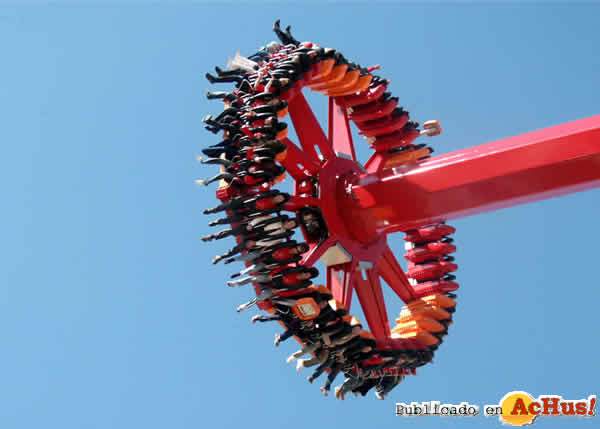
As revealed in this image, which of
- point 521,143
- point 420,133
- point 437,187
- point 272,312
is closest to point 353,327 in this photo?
point 272,312

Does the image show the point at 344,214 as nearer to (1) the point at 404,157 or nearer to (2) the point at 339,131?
(2) the point at 339,131

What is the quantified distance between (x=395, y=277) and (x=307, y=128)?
2.00 meters

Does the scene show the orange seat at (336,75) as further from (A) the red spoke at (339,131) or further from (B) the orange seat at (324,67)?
(A) the red spoke at (339,131)

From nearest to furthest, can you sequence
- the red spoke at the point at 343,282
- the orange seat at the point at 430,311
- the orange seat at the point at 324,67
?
1. the orange seat at the point at 324,67
2. the red spoke at the point at 343,282
3. the orange seat at the point at 430,311

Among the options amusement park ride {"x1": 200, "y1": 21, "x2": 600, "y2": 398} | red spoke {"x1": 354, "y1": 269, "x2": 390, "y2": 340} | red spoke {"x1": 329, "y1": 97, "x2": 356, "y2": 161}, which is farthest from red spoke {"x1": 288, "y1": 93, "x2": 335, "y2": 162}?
red spoke {"x1": 354, "y1": 269, "x2": 390, "y2": 340}

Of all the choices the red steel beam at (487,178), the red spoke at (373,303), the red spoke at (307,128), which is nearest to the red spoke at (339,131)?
the red spoke at (307,128)

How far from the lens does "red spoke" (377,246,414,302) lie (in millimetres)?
11625

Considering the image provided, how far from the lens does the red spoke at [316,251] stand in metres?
10.3

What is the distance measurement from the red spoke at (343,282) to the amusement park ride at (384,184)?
1 cm

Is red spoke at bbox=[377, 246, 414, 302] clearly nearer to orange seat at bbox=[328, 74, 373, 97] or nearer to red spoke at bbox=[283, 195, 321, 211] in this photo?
red spoke at bbox=[283, 195, 321, 211]

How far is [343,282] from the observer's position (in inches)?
423

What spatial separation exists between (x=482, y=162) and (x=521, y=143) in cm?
42

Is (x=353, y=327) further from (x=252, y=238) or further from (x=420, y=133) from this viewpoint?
(x=420, y=133)

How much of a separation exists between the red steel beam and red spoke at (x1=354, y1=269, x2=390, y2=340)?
62 centimetres
